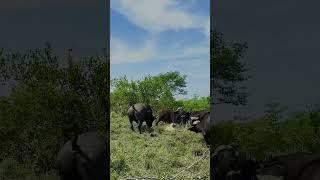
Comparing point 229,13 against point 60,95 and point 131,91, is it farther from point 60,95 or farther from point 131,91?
point 60,95

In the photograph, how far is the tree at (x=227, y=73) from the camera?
5.93 meters

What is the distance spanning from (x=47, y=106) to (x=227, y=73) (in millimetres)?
1838

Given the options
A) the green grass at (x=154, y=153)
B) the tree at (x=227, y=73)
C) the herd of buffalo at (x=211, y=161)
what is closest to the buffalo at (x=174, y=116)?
the herd of buffalo at (x=211, y=161)

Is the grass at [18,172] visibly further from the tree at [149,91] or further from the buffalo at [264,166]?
the buffalo at [264,166]

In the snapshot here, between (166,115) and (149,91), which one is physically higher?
(149,91)

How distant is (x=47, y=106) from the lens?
5.95m

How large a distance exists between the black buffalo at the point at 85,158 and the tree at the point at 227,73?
1.23 metres

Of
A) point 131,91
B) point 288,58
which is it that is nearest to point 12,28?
point 131,91

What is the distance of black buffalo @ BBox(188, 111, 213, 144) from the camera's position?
236 inches

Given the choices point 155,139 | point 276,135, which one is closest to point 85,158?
point 155,139

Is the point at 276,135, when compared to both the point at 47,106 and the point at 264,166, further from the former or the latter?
the point at 47,106

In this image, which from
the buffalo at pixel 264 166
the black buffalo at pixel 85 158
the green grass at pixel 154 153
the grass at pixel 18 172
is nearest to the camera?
the buffalo at pixel 264 166

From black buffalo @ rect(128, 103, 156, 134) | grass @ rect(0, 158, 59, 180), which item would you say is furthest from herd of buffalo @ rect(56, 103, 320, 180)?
grass @ rect(0, 158, 59, 180)

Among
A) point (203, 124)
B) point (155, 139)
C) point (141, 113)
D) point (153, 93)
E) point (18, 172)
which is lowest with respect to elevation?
point (18, 172)
